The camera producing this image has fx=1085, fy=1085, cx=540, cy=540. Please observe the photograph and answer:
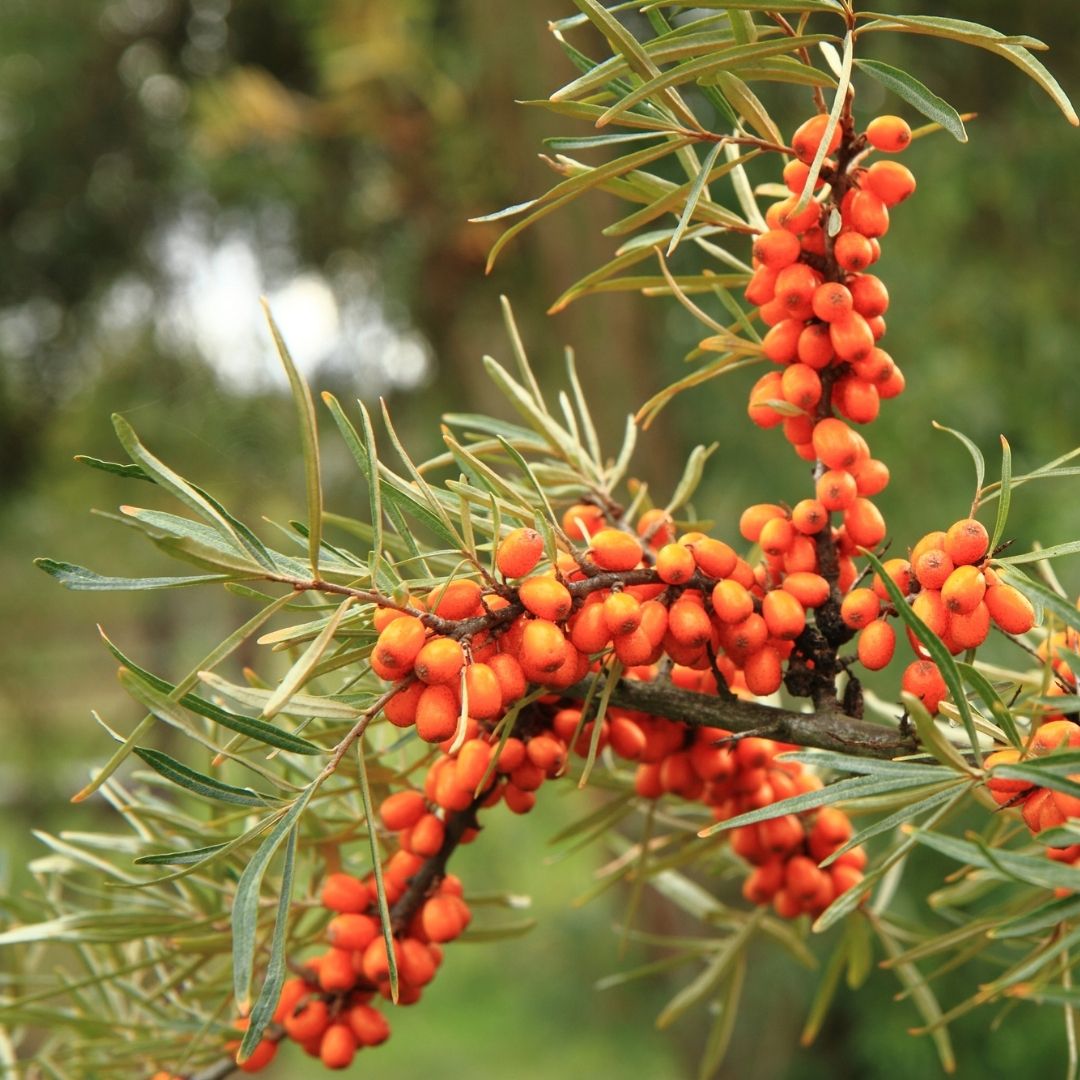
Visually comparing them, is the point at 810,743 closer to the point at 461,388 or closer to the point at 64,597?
the point at 461,388

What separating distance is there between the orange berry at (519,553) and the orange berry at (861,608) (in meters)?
0.09

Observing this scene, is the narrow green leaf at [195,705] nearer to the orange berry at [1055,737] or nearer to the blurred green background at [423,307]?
the orange berry at [1055,737]

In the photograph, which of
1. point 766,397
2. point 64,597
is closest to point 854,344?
point 766,397

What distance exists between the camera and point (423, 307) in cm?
170

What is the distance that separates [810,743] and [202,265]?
1900 mm

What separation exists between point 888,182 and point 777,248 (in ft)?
0.11

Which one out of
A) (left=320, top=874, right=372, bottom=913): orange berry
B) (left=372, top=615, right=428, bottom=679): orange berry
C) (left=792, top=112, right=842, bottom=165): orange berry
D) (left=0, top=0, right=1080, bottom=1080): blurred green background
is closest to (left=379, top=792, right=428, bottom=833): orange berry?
(left=320, top=874, right=372, bottom=913): orange berry

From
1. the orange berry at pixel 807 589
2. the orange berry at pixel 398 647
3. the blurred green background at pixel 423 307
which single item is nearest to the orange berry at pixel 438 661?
the orange berry at pixel 398 647

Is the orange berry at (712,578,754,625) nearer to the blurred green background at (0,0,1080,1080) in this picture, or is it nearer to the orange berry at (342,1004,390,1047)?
the orange berry at (342,1004,390,1047)

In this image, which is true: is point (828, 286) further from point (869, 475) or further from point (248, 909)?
point (248, 909)

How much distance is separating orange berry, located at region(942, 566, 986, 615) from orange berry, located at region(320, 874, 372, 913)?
0.21 meters

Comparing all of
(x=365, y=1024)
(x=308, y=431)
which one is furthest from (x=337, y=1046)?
(x=308, y=431)

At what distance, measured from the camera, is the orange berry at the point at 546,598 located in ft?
0.84

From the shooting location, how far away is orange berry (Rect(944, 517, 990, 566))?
0.27 meters
